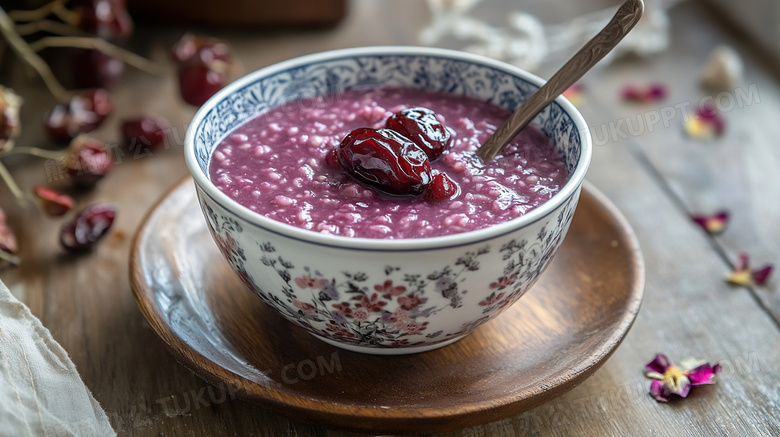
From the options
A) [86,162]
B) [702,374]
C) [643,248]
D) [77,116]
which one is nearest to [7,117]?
[86,162]

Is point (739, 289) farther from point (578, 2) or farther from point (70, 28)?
point (70, 28)

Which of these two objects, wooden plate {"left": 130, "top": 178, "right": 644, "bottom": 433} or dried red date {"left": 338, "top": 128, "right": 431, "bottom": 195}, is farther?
dried red date {"left": 338, "top": 128, "right": 431, "bottom": 195}

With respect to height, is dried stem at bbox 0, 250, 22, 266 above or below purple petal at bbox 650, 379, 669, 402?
below

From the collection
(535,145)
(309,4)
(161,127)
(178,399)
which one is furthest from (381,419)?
(309,4)

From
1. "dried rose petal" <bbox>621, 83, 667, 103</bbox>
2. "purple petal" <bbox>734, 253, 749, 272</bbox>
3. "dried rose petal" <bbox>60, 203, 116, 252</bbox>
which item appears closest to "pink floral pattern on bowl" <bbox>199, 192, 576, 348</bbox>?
"dried rose petal" <bbox>60, 203, 116, 252</bbox>

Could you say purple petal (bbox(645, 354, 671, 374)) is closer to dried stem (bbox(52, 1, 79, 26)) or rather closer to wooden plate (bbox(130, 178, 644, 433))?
wooden plate (bbox(130, 178, 644, 433))

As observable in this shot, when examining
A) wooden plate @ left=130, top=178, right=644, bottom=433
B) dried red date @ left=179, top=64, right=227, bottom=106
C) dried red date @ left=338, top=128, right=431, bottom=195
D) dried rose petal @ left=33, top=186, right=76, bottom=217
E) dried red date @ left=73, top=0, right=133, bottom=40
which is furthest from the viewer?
dried red date @ left=73, top=0, right=133, bottom=40

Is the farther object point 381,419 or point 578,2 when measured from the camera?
point 578,2
